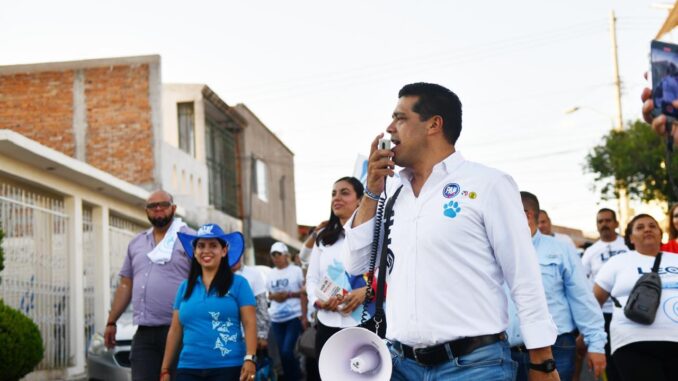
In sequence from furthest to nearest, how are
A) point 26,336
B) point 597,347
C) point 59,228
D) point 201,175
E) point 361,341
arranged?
1. point 201,175
2. point 59,228
3. point 26,336
4. point 597,347
5. point 361,341

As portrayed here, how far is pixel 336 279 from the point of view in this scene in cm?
783

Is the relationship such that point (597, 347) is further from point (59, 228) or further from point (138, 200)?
point (138, 200)

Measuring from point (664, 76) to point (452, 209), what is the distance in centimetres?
116

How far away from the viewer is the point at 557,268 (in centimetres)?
729

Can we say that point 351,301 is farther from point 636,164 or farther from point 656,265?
point 636,164

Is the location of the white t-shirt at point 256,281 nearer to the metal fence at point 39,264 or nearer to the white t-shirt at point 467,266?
the metal fence at point 39,264

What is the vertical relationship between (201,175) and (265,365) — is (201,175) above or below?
above

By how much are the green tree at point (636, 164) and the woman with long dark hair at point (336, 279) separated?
88.8 feet

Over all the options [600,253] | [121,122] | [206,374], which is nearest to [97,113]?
[121,122]

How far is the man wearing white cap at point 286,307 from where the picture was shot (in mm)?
13789

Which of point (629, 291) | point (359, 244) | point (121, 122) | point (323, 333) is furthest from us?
point (121, 122)

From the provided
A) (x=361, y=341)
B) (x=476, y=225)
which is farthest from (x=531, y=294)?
(x=361, y=341)

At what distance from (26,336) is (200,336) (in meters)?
5.06

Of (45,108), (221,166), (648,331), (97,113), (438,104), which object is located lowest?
(648,331)
